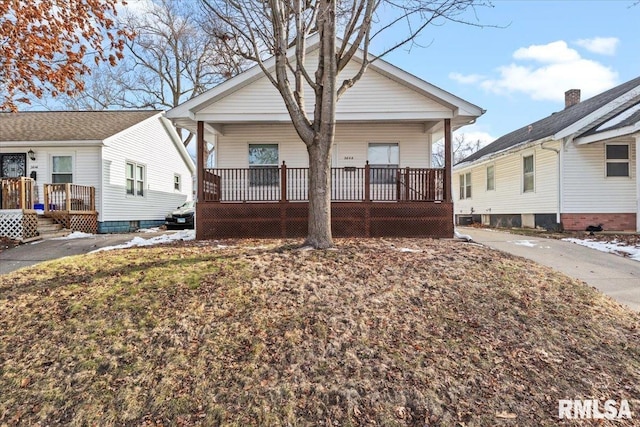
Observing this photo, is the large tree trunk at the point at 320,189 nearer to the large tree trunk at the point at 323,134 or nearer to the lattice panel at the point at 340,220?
the large tree trunk at the point at 323,134

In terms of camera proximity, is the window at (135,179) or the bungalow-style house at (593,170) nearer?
the bungalow-style house at (593,170)

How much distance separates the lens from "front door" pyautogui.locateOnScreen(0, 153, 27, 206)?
1411 centimetres

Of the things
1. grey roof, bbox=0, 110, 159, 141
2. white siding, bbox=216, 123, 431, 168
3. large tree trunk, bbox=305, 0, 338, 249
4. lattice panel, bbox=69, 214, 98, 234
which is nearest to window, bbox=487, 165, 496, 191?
white siding, bbox=216, 123, 431, 168

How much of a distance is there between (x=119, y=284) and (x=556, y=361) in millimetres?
5245

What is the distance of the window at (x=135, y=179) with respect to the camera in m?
15.7

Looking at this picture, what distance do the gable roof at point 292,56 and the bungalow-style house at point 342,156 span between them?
1.0 inches

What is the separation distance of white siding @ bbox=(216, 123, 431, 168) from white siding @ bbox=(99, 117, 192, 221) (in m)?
5.71

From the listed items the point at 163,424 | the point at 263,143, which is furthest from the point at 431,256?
the point at 263,143

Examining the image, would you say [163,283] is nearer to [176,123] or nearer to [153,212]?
[176,123]

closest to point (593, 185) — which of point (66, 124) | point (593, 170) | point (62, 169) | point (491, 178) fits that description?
point (593, 170)

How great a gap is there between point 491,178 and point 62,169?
18.2 metres

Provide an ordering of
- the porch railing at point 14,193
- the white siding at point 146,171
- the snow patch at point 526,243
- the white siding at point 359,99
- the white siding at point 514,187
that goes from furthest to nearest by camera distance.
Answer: the white siding at point 146,171, the white siding at point 514,187, the porch railing at point 14,193, the white siding at point 359,99, the snow patch at point 526,243

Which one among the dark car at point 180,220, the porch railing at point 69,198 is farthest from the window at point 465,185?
the porch railing at point 69,198

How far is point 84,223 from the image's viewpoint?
13375 mm
